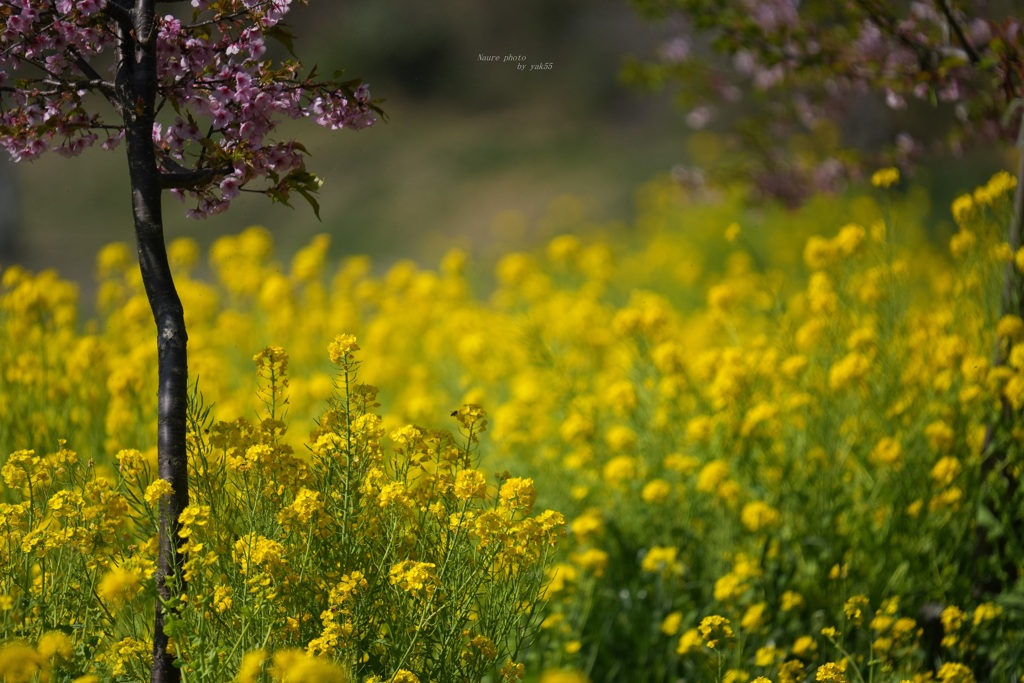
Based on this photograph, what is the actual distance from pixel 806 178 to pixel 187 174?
4.15 m

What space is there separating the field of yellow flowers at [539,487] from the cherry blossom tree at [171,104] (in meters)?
0.13

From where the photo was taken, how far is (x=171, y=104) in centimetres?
235

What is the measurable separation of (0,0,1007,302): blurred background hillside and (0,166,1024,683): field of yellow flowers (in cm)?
1055

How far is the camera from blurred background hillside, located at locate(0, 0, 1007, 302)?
17750 mm

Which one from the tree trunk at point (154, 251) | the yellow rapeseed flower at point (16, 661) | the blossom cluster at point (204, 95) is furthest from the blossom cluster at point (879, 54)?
the yellow rapeseed flower at point (16, 661)

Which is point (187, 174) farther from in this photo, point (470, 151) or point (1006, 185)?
point (470, 151)

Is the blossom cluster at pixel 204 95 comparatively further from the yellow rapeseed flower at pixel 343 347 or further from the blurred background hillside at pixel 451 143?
the blurred background hillside at pixel 451 143

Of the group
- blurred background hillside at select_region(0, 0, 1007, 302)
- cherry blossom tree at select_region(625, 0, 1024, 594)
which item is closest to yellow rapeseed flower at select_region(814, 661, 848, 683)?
cherry blossom tree at select_region(625, 0, 1024, 594)

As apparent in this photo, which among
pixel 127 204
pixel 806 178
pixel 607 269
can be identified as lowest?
pixel 127 204

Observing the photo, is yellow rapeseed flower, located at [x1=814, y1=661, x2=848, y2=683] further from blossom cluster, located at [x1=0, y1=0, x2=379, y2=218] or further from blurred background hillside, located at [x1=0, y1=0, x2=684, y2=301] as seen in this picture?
blurred background hillside, located at [x1=0, y1=0, x2=684, y2=301]

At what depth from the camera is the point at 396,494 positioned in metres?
2.21

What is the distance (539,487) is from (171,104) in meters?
2.06

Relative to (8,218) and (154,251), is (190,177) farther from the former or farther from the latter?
(8,218)

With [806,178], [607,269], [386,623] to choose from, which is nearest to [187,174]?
[386,623]
